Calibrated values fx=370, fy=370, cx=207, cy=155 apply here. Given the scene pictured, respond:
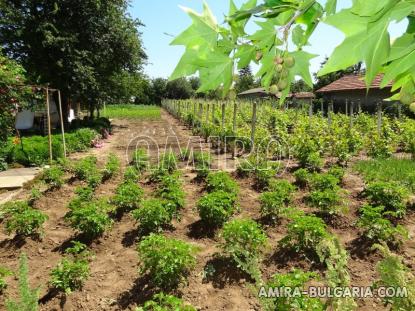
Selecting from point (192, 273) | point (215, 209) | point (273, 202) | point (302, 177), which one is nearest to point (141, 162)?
point (302, 177)

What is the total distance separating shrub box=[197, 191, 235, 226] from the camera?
6.11 m

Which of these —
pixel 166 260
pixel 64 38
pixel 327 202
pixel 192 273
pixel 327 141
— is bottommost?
pixel 192 273

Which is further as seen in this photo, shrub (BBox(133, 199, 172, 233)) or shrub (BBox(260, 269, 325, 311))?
shrub (BBox(133, 199, 172, 233))

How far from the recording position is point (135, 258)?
5617mm

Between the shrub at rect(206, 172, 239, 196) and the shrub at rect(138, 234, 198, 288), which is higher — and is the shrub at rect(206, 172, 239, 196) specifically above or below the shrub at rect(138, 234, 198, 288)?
above

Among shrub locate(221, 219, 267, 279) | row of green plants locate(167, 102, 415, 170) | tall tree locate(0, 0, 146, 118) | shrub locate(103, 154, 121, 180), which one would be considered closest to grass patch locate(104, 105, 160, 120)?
tall tree locate(0, 0, 146, 118)

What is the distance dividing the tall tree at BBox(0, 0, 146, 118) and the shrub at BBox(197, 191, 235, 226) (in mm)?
14633

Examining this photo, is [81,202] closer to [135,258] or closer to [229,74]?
[135,258]

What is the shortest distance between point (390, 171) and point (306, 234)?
459cm

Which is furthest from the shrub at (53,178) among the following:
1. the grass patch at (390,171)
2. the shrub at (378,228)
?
the grass patch at (390,171)

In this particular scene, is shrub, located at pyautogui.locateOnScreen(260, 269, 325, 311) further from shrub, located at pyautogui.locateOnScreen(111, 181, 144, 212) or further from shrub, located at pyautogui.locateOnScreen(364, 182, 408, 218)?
shrub, located at pyautogui.locateOnScreen(111, 181, 144, 212)

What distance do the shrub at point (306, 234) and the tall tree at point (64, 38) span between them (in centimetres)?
1614

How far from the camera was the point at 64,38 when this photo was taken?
18.2 m

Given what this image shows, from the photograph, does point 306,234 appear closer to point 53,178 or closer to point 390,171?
point 390,171
